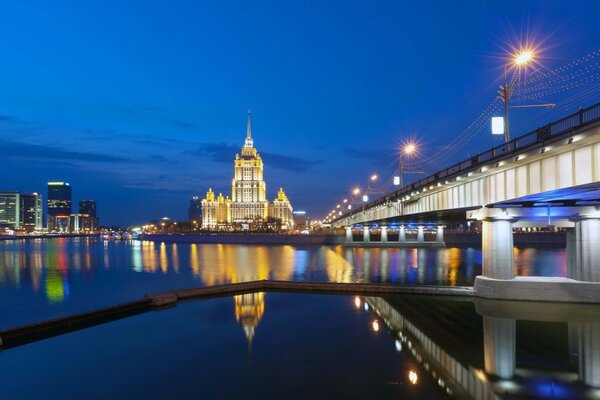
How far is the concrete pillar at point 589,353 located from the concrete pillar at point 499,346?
2.74 meters

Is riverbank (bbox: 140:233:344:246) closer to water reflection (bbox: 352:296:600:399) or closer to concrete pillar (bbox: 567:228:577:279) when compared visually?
concrete pillar (bbox: 567:228:577:279)

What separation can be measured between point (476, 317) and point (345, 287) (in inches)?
520

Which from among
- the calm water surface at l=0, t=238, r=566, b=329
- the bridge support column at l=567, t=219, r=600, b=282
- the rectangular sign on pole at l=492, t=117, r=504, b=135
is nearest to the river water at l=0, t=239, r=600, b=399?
the calm water surface at l=0, t=238, r=566, b=329

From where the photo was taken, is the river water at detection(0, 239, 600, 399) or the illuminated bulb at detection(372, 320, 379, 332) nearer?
the river water at detection(0, 239, 600, 399)

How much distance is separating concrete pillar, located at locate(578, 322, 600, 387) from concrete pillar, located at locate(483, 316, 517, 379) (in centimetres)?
274

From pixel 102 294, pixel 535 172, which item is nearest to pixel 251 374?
pixel 535 172

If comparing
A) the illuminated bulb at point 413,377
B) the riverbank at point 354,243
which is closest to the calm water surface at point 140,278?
the illuminated bulb at point 413,377

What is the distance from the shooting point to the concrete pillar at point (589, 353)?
19.3 metres

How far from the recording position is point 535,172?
89.7 feet

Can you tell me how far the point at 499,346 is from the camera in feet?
78.4

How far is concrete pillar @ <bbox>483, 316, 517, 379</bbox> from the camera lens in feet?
67.0

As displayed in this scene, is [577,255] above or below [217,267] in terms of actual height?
above

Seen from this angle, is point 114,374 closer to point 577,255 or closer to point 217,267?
point 577,255


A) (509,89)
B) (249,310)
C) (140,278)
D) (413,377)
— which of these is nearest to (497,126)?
(509,89)
